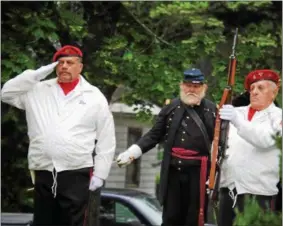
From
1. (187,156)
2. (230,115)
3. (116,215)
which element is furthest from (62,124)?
(116,215)

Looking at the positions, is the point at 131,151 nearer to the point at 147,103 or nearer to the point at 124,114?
the point at 147,103

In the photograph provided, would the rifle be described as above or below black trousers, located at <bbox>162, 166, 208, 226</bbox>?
above

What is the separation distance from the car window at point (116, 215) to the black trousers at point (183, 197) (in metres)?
3.42

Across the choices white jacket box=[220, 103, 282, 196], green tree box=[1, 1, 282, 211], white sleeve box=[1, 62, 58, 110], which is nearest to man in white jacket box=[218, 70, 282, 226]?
white jacket box=[220, 103, 282, 196]

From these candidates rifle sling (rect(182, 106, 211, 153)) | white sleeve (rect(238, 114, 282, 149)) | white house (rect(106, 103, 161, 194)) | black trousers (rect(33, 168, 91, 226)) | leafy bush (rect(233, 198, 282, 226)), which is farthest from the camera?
white house (rect(106, 103, 161, 194))

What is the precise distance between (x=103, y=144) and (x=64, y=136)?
1.13 feet

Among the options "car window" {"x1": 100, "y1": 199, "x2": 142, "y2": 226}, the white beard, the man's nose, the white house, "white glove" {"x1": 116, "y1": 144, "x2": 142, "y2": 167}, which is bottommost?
the white house

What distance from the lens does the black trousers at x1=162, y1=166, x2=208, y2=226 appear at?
757 centimetres

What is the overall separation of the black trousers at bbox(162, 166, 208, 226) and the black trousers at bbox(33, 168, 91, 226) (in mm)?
660

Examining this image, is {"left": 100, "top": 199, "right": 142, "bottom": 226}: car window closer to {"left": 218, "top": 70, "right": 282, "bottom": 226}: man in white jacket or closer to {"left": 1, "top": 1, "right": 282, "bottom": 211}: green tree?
{"left": 1, "top": 1, "right": 282, "bottom": 211}: green tree

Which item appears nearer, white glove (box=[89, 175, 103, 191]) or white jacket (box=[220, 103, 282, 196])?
white jacket (box=[220, 103, 282, 196])

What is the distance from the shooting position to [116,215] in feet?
36.9

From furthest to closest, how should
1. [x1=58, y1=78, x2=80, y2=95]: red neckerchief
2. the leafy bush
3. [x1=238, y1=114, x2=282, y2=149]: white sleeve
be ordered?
[x1=58, y1=78, x2=80, y2=95]: red neckerchief, [x1=238, y1=114, x2=282, y2=149]: white sleeve, the leafy bush

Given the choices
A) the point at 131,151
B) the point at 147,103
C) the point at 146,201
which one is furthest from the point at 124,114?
the point at 131,151
